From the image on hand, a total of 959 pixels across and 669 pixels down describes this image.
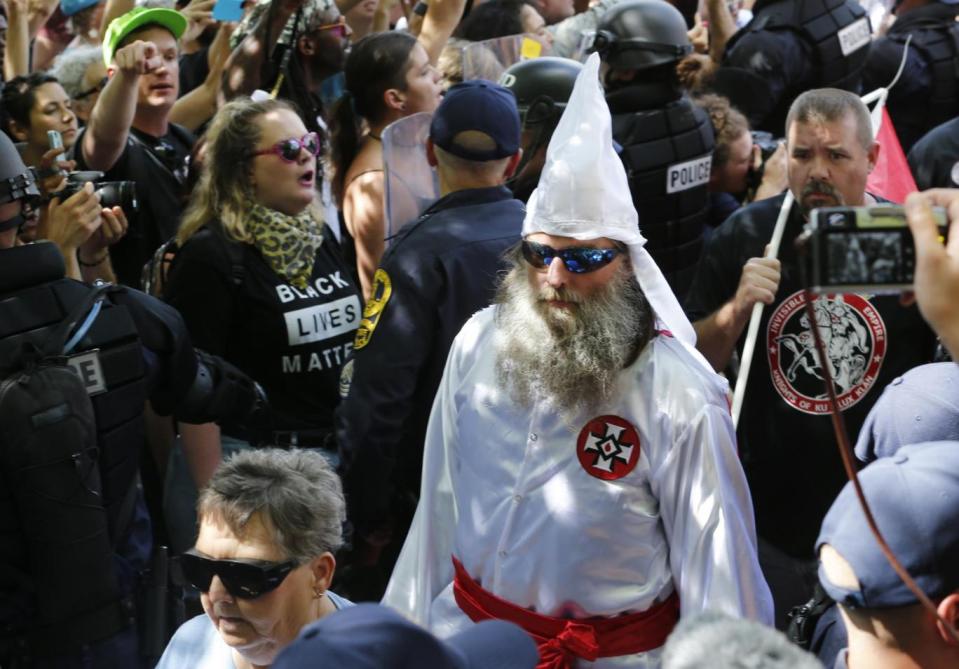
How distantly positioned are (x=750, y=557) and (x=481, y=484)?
0.71 m

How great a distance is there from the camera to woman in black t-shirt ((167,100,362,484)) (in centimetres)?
513

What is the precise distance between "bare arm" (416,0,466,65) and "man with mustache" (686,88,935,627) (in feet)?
10.6

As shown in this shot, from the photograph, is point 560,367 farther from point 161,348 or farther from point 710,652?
point 710,652

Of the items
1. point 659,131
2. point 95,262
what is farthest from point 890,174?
point 95,262

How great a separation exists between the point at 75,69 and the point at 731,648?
19.7ft

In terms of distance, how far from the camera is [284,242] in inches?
205

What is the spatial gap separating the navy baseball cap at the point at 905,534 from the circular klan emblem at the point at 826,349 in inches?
80.7

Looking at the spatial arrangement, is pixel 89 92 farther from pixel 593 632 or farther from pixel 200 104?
pixel 593 632

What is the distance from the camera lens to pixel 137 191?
6191 millimetres

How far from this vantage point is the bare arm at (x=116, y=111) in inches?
230

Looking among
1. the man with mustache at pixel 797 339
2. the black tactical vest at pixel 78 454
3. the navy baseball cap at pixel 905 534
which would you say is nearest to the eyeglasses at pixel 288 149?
the black tactical vest at pixel 78 454

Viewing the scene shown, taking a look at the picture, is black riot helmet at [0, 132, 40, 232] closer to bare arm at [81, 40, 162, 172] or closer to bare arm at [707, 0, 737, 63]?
bare arm at [81, 40, 162, 172]

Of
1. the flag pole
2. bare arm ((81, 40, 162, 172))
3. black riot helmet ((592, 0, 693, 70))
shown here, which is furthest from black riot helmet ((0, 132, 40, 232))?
black riot helmet ((592, 0, 693, 70))

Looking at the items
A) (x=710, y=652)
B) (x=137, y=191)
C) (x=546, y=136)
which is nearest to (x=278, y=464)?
(x=710, y=652)
